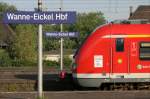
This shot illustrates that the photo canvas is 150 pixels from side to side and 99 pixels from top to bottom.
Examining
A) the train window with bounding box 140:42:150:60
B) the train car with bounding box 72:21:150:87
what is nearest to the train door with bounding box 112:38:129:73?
the train car with bounding box 72:21:150:87

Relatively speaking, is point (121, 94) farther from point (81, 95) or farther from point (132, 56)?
point (132, 56)

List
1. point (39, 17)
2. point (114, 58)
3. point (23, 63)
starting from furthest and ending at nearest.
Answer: point (23, 63)
point (114, 58)
point (39, 17)

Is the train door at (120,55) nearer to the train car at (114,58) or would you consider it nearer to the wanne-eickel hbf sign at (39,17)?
the train car at (114,58)

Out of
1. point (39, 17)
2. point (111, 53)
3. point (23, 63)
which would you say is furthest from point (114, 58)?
point (23, 63)

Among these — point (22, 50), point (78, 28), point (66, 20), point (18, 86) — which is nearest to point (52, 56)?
point (22, 50)

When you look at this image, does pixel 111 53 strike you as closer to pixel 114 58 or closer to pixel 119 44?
pixel 114 58

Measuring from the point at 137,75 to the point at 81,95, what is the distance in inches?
126

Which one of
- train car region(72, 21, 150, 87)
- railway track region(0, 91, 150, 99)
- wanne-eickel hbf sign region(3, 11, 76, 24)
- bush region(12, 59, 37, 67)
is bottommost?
bush region(12, 59, 37, 67)

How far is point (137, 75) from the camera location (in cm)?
2000

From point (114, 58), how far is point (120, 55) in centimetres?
25

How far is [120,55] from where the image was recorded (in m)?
20.1

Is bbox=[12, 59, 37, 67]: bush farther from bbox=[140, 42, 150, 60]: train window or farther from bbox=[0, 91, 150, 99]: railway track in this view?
bbox=[0, 91, 150, 99]: railway track

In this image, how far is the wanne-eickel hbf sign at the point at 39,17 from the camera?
15297 millimetres

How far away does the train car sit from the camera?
19969mm
